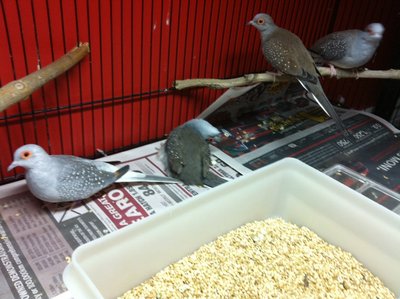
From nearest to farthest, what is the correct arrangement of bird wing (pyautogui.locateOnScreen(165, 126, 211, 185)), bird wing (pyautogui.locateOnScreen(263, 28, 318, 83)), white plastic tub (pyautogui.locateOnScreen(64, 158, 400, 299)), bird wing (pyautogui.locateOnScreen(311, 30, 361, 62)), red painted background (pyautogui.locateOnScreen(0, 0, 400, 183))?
white plastic tub (pyautogui.locateOnScreen(64, 158, 400, 299)) → red painted background (pyautogui.locateOnScreen(0, 0, 400, 183)) → bird wing (pyautogui.locateOnScreen(165, 126, 211, 185)) → bird wing (pyautogui.locateOnScreen(263, 28, 318, 83)) → bird wing (pyautogui.locateOnScreen(311, 30, 361, 62))

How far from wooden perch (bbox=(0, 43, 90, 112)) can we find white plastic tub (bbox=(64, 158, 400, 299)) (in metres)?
0.46

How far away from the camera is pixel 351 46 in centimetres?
164

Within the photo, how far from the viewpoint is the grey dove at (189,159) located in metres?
1.31

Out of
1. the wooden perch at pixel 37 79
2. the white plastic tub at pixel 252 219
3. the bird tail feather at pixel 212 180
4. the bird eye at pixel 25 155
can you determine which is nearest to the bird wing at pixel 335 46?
the white plastic tub at pixel 252 219

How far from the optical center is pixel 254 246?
1186mm

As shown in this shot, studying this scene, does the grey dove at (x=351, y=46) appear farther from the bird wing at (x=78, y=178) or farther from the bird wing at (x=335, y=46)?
the bird wing at (x=78, y=178)

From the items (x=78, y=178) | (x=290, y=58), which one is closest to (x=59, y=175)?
(x=78, y=178)

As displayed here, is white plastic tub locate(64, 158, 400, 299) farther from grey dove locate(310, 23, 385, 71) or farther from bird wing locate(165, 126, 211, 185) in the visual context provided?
grey dove locate(310, 23, 385, 71)

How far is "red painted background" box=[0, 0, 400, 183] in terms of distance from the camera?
1129 mm

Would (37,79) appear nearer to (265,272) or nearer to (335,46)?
(265,272)

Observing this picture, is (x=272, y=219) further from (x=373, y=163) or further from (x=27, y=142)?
(x=27, y=142)

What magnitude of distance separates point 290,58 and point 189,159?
1.85 ft

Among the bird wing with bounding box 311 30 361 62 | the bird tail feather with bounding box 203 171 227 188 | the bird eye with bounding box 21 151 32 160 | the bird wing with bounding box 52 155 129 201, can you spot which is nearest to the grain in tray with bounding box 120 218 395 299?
the bird tail feather with bounding box 203 171 227 188

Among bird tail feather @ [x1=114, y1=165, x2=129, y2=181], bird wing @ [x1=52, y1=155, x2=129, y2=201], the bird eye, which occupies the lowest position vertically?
bird tail feather @ [x1=114, y1=165, x2=129, y2=181]
